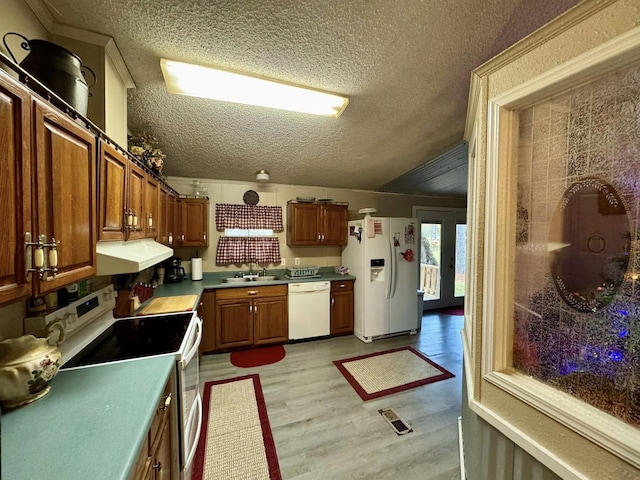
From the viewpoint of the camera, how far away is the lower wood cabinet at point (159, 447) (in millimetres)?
938

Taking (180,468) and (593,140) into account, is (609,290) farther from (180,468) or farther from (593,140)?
(180,468)

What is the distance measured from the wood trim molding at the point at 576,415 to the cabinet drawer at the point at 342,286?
103 inches

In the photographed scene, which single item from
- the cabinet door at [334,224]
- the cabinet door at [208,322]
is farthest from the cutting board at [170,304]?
the cabinet door at [334,224]

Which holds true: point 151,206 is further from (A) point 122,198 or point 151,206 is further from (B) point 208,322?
(B) point 208,322

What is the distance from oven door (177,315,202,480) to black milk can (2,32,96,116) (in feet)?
4.29

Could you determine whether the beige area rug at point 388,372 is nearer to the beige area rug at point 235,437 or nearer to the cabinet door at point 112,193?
the beige area rug at point 235,437

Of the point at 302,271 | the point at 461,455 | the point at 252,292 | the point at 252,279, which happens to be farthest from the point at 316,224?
the point at 461,455

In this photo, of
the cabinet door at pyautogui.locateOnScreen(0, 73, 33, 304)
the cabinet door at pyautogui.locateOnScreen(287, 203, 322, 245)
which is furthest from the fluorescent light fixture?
the cabinet door at pyautogui.locateOnScreen(287, 203, 322, 245)

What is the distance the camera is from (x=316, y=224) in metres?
3.78

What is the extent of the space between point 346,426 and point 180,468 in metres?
1.14

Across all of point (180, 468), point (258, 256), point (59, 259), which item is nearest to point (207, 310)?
point (258, 256)

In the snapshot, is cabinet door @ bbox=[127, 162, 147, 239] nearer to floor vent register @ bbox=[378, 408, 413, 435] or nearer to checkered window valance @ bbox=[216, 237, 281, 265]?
checkered window valance @ bbox=[216, 237, 281, 265]

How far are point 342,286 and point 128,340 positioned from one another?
2.59 meters

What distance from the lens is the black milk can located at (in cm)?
100
